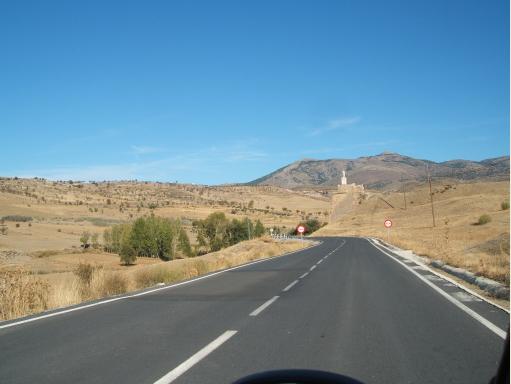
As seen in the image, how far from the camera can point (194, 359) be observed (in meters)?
7.37

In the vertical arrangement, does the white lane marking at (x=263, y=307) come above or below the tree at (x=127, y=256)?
above

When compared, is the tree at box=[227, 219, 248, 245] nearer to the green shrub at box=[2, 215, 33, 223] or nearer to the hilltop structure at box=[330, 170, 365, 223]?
the green shrub at box=[2, 215, 33, 223]

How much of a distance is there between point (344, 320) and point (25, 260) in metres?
41.5

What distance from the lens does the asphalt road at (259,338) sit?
263 inches

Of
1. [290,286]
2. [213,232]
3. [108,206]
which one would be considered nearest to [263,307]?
[290,286]

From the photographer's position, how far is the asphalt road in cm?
668

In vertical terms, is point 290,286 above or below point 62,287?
below

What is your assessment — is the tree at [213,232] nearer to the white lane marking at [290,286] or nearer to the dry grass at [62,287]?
the dry grass at [62,287]

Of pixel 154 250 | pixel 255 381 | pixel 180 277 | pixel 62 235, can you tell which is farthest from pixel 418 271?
pixel 62 235

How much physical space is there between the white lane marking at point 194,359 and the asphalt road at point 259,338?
0.01 meters

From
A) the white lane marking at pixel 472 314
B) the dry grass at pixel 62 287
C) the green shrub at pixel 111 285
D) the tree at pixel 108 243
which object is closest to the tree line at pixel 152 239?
the tree at pixel 108 243

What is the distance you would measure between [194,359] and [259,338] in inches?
62.6

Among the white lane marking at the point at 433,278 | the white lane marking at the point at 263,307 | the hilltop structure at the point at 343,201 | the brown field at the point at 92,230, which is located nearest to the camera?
the white lane marking at the point at 263,307

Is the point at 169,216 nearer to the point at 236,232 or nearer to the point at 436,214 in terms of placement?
the point at 236,232
